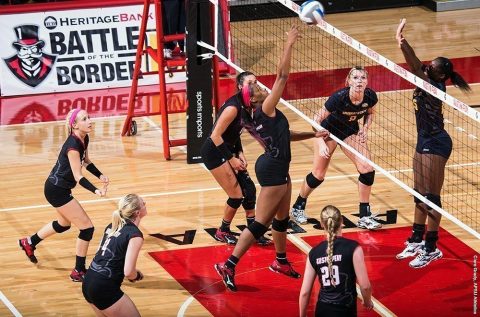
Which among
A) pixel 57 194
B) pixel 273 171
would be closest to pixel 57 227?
pixel 57 194

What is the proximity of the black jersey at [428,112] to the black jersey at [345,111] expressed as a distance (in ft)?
3.54

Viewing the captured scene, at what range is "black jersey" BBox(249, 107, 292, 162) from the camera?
11273 millimetres

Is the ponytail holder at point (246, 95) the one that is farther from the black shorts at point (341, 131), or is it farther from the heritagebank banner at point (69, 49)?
the heritagebank banner at point (69, 49)

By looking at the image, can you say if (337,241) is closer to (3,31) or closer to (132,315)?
(132,315)

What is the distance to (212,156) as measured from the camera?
493 inches

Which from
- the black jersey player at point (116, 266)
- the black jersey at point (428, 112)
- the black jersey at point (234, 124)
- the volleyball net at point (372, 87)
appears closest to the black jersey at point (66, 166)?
the black jersey at point (234, 124)

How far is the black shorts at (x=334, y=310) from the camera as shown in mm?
9227

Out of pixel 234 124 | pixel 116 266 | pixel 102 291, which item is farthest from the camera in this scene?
pixel 234 124

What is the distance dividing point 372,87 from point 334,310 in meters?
10.2

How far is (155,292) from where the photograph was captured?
11773 millimetres

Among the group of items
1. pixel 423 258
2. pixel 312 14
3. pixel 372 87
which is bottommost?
pixel 372 87

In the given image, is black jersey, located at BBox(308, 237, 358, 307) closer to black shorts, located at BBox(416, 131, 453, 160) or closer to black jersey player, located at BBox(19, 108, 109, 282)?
black shorts, located at BBox(416, 131, 453, 160)

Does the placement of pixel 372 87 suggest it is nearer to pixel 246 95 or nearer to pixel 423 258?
pixel 423 258

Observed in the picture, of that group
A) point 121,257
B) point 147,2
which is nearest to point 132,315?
point 121,257
